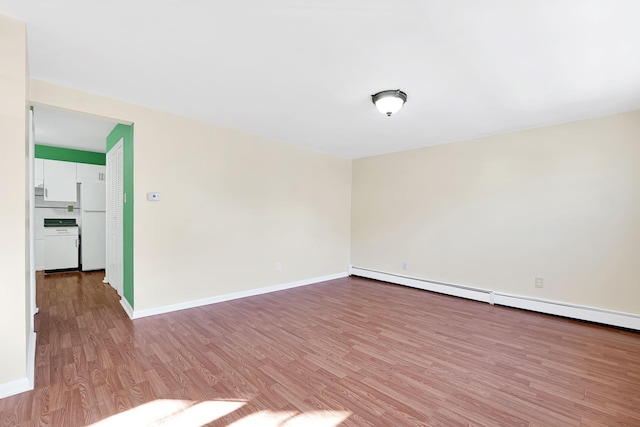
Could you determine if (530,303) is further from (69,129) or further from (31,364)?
(69,129)

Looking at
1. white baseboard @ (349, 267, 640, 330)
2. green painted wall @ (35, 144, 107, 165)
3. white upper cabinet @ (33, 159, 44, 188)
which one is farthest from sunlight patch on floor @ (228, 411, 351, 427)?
green painted wall @ (35, 144, 107, 165)

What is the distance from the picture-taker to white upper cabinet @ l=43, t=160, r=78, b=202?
5395mm

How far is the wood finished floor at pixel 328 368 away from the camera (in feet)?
5.66

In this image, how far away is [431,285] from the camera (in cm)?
461

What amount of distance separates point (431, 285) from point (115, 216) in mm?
4972

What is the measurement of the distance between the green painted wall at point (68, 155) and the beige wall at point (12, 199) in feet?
16.0

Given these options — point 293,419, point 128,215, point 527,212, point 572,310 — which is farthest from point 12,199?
point 572,310

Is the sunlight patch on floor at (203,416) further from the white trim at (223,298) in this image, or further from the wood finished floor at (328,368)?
the white trim at (223,298)

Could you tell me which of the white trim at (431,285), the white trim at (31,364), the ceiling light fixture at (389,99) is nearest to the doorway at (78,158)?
the white trim at (31,364)

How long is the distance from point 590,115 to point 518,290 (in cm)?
228

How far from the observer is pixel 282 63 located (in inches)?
87.7

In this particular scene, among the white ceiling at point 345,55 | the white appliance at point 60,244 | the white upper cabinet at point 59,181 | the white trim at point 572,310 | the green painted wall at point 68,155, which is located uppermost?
the white ceiling at point 345,55

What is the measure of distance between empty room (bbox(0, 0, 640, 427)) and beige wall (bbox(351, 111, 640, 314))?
23 millimetres

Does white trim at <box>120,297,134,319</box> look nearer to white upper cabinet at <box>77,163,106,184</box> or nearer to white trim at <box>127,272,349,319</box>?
white trim at <box>127,272,349,319</box>
